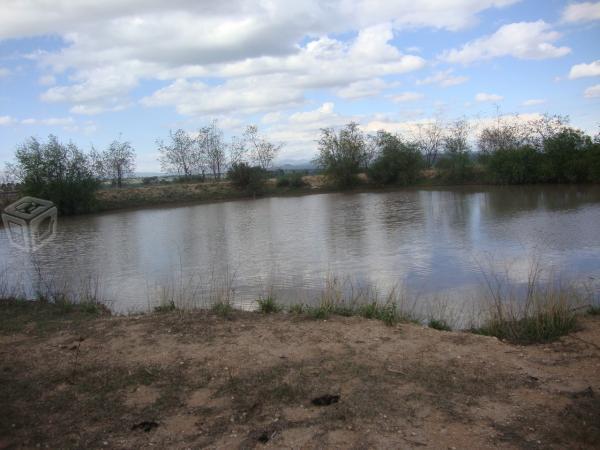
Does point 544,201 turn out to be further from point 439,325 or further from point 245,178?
point 245,178

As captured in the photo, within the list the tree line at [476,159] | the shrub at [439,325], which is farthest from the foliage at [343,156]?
the shrub at [439,325]

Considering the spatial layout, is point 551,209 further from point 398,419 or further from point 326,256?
point 398,419

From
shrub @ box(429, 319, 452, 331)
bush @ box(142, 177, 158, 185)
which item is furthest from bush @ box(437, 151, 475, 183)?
shrub @ box(429, 319, 452, 331)

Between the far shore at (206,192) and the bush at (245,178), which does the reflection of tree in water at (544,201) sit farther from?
the bush at (245,178)

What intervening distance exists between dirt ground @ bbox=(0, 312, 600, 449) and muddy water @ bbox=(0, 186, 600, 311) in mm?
2860

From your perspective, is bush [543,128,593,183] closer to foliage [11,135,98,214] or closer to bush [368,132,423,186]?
bush [368,132,423,186]

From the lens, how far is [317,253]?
537 inches

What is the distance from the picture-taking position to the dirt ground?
A: 346cm

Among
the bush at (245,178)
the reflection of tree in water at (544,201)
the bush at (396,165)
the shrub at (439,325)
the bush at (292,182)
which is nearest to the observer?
the shrub at (439,325)

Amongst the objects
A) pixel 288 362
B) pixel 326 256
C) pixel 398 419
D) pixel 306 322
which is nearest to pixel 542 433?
pixel 398 419

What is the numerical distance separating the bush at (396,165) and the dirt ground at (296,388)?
42.0 m

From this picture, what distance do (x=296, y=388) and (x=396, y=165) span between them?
145 ft

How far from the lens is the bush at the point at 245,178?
4631cm

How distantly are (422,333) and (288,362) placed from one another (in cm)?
173
